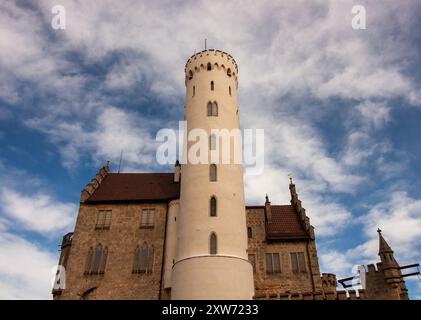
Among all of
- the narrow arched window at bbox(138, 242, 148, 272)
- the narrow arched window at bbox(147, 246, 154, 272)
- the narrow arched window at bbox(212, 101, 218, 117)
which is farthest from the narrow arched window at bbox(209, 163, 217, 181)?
the narrow arched window at bbox(138, 242, 148, 272)

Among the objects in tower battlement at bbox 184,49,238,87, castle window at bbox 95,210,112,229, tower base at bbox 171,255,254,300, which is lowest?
tower base at bbox 171,255,254,300

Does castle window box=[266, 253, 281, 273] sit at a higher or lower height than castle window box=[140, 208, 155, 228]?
lower

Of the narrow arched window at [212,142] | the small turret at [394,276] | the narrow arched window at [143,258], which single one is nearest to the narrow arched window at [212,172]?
the narrow arched window at [212,142]

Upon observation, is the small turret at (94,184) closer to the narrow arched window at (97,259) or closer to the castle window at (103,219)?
the castle window at (103,219)

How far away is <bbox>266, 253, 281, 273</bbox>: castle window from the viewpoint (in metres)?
28.2

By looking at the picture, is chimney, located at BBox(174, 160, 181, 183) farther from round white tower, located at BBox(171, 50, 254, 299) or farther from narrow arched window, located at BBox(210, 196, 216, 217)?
narrow arched window, located at BBox(210, 196, 216, 217)

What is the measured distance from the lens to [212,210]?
958 inches

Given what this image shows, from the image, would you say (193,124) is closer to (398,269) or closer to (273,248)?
(273,248)

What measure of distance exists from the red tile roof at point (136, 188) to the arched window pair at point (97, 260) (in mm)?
4825

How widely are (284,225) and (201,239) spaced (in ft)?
36.1

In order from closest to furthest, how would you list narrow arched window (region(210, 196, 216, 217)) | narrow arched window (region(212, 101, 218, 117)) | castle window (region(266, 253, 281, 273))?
narrow arched window (region(210, 196, 216, 217))
castle window (region(266, 253, 281, 273))
narrow arched window (region(212, 101, 218, 117))

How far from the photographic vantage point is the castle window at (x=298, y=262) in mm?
27923

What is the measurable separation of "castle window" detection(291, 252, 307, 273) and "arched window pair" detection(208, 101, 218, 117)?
47.2 ft
